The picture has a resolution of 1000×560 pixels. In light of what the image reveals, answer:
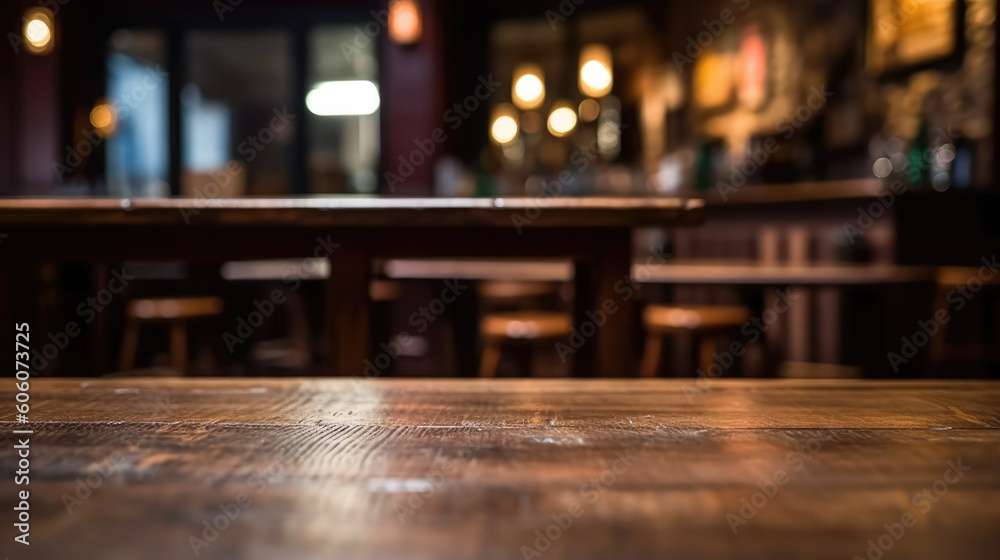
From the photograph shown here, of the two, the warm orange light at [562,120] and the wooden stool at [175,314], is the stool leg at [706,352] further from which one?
the warm orange light at [562,120]

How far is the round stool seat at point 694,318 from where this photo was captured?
291 cm

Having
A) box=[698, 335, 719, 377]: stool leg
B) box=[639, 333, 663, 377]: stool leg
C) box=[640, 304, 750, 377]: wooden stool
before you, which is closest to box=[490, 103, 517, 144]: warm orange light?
box=[639, 333, 663, 377]: stool leg

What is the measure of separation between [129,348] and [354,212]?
3.04 metres

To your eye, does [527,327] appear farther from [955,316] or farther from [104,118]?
[104,118]

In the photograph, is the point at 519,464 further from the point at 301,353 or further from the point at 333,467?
the point at 301,353

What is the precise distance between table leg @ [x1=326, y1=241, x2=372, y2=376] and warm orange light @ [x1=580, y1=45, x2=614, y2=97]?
20.3ft

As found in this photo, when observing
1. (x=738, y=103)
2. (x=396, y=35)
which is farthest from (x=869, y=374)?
(x=396, y=35)

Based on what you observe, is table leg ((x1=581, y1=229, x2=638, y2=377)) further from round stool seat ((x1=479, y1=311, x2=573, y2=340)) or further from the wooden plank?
round stool seat ((x1=479, y1=311, x2=573, y2=340))

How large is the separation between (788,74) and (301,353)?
447 cm

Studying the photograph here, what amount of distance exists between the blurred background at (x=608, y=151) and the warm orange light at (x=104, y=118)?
27 mm

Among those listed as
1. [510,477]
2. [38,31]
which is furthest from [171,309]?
[38,31]

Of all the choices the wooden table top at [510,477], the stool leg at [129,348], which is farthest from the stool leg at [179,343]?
the wooden table top at [510,477]

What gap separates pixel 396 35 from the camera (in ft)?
18.3

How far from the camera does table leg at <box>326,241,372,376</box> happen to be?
5.34 feet
